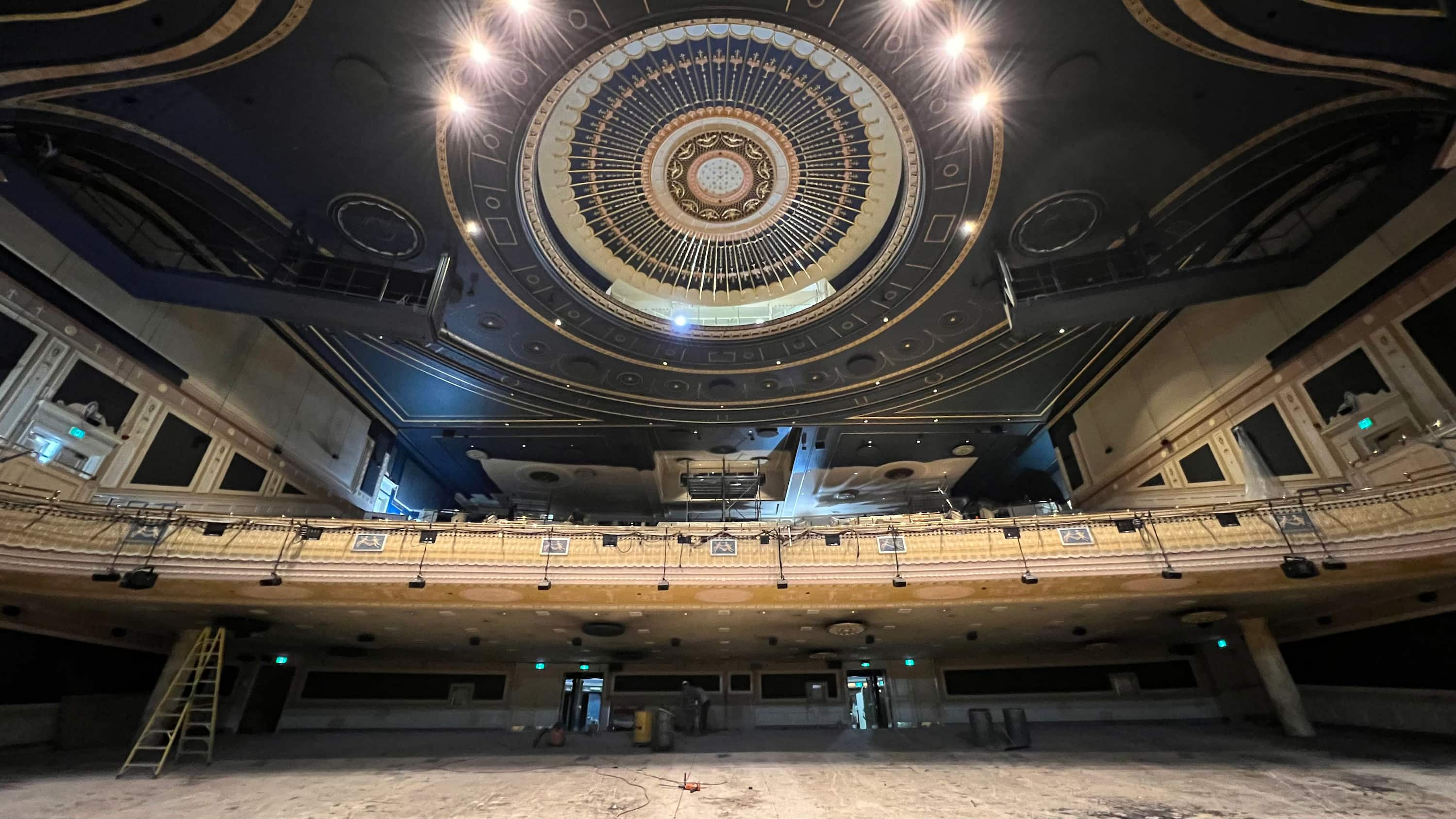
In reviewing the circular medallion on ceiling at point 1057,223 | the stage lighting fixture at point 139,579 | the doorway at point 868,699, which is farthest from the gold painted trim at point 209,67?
the doorway at point 868,699

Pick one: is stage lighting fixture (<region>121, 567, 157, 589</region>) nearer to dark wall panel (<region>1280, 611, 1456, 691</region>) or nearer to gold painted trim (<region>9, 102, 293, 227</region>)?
gold painted trim (<region>9, 102, 293, 227</region>)

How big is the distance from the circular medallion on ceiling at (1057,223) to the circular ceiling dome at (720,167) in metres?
2.23

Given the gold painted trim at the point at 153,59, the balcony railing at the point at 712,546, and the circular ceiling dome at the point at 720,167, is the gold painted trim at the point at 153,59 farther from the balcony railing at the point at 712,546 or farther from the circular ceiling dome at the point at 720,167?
the balcony railing at the point at 712,546

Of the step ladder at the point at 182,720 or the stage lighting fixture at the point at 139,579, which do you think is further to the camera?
the stage lighting fixture at the point at 139,579

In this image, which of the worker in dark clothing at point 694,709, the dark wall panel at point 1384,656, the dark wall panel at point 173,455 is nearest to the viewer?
the dark wall panel at point 1384,656

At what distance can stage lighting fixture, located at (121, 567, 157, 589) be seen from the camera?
834 centimetres

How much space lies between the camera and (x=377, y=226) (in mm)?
9914

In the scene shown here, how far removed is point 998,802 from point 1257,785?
332cm

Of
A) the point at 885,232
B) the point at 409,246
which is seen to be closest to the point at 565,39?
the point at 409,246

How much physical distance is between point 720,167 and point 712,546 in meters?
7.59

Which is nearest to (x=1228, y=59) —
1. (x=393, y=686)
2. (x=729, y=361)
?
(x=729, y=361)

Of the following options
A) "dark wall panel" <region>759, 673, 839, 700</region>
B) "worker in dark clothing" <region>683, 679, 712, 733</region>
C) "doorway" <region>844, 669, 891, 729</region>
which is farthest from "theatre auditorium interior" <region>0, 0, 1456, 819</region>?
"doorway" <region>844, 669, 891, 729</region>

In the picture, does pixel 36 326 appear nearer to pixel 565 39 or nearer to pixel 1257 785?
pixel 565 39

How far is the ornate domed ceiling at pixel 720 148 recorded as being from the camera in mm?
7133
